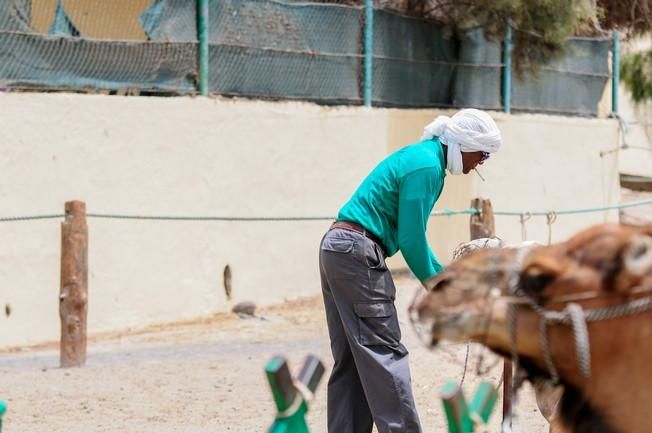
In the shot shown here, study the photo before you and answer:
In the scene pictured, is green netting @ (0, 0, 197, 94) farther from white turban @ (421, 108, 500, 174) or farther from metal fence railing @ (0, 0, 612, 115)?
white turban @ (421, 108, 500, 174)

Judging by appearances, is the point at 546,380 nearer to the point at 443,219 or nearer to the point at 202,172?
the point at 202,172

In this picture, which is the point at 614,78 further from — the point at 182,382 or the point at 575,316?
the point at 575,316

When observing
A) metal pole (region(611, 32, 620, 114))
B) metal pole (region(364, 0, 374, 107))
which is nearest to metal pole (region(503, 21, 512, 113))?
metal pole (region(364, 0, 374, 107))

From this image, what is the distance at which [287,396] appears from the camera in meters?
3.23

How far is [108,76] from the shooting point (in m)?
10.2

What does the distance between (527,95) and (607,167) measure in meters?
2.02

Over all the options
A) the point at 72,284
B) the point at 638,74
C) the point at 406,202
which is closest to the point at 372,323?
the point at 406,202

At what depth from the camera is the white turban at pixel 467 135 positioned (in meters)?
5.12

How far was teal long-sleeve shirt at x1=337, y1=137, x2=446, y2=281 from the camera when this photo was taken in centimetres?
500

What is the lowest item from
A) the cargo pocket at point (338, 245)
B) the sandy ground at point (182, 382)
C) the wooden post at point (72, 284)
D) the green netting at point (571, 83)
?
the sandy ground at point (182, 382)

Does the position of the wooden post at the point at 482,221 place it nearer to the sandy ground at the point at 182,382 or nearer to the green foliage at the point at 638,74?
the sandy ground at the point at 182,382

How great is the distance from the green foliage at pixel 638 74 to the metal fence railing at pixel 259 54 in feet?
17.2

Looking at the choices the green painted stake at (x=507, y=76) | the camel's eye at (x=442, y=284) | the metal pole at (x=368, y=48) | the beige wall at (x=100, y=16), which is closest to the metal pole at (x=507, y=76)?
the green painted stake at (x=507, y=76)

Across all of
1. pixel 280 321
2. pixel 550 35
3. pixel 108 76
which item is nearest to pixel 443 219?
pixel 550 35
